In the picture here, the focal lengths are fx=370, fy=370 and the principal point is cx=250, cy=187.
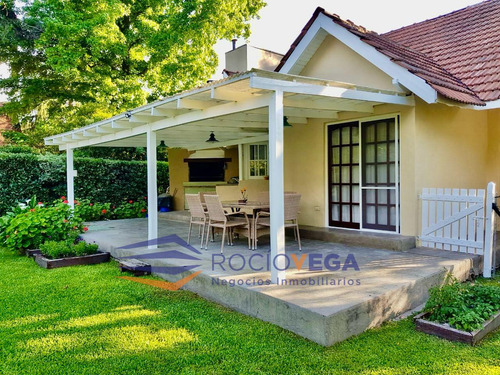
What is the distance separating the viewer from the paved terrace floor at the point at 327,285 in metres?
3.74

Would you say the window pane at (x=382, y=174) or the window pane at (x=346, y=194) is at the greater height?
the window pane at (x=382, y=174)

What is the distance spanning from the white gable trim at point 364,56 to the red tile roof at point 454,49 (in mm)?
89

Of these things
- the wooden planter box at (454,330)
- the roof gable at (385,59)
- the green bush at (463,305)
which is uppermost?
the roof gable at (385,59)

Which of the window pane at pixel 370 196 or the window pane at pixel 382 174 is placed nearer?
the window pane at pixel 382 174

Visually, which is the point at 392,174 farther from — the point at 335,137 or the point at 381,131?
the point at 335,137

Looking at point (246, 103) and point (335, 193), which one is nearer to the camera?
point (246, 103)

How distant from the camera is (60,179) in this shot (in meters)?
13.0

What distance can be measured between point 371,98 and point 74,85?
17001 millimetres

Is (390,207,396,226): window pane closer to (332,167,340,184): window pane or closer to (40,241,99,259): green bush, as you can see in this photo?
(332,167,340,184): window pane

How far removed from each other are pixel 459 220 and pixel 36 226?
27.6ft

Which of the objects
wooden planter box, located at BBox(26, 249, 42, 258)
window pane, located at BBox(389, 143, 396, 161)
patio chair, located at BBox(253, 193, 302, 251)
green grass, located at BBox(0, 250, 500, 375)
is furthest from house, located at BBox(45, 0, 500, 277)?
green grass, located at BBox(0, 250, 500, 375)

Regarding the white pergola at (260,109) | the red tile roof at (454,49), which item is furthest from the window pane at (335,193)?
the red tile roof at (454,49)
